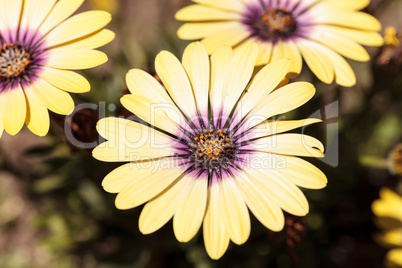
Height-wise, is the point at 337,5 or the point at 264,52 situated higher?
the point at 337,5

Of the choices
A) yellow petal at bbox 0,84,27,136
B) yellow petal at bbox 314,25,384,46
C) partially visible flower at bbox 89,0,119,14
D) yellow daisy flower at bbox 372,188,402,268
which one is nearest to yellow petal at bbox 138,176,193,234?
yellow petal at bbox 0,84,27,136

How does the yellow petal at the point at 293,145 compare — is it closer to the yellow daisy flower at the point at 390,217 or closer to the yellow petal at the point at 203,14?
the yellow petal at the point at 203,14

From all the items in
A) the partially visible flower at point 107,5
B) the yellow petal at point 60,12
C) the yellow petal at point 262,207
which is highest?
the partially visible flower at point 107,5

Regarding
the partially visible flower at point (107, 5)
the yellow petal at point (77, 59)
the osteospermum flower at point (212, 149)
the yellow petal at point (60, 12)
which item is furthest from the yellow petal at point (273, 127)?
the partially visible flower at point (107, 5)

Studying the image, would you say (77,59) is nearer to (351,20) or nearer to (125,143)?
(125,143)

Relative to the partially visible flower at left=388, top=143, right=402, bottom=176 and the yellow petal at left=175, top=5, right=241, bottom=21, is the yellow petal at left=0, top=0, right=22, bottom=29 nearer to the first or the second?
the yellow petal at left=175, top=5, right=241, bottom=21

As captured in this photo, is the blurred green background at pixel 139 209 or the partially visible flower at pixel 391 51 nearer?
the partially visible flower at pixel 391 51

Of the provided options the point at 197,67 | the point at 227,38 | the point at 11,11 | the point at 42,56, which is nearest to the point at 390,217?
the point at 227,38
